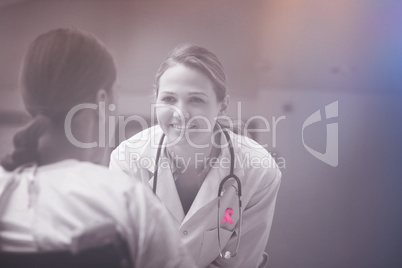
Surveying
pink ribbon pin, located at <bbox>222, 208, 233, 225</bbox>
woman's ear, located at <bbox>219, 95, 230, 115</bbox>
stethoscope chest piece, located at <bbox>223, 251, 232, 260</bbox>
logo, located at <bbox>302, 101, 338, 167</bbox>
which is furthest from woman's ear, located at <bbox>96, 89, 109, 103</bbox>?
logo, located at <bbox>302, 101, 338, 167</bbox>

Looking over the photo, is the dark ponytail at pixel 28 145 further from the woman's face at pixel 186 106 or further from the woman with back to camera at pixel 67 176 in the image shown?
the woman's face at pixel 186 106

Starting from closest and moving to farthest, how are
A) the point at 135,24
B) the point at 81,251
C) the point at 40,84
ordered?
1. the point at 81,251
2. the point at 40,84
3. the point at 135,24

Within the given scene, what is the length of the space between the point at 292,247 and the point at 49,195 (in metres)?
0.93

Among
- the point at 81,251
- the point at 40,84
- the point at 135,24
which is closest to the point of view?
the point at 81,251

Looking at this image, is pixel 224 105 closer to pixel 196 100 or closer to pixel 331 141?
pixel 196 100

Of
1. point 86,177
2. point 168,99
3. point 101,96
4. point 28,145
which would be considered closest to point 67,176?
point 86,177

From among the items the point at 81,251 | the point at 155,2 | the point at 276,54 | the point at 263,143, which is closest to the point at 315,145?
the point at 263,143

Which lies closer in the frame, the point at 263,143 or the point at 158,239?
the point at 158,239

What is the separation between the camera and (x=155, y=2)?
1453 millimetres

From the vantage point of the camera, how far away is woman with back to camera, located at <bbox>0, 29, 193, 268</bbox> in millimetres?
1156

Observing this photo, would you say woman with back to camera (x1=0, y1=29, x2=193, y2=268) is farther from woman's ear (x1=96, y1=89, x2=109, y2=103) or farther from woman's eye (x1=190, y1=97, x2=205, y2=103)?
woman's eye (x1=190, y1=97, x2=205, y2=103)

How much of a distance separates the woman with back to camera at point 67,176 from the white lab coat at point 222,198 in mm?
82

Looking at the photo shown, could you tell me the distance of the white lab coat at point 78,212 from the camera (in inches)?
45.4

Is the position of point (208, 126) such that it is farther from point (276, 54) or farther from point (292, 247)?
point (292, 247)
